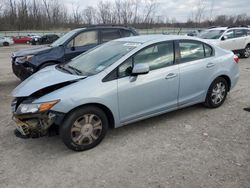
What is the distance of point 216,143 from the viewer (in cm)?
353

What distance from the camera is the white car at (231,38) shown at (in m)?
11.6

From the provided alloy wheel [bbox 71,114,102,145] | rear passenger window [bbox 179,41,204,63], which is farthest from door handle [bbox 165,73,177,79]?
alloy wheel [bbox 71,114,102,145]

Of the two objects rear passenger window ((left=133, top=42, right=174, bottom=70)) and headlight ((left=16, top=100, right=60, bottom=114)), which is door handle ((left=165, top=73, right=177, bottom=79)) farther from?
headlight ((left=16, top=100, right=60, bottom=114))

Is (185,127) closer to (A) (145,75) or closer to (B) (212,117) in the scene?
(B) (212,117)

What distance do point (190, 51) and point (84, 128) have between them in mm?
2452

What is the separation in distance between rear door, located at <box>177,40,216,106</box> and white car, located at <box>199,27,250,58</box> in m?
7.47

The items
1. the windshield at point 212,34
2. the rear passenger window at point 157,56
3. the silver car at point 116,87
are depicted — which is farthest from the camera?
the windshield at point 212,34

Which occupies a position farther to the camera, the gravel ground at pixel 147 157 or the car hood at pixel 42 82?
the car hood at pixel 42 82

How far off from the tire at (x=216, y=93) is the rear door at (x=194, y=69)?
188mm

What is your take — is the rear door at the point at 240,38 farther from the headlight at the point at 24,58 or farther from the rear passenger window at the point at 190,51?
the headlight at the point at 24,58

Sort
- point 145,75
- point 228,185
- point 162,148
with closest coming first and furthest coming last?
point 228,185, point 162,148, point 145,75

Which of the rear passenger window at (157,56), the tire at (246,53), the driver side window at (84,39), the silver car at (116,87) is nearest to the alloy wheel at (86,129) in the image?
the silver car at (116,87)

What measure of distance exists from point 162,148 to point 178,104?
43.1 inches

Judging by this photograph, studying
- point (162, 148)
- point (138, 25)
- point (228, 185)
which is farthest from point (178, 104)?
point (138, 25)
